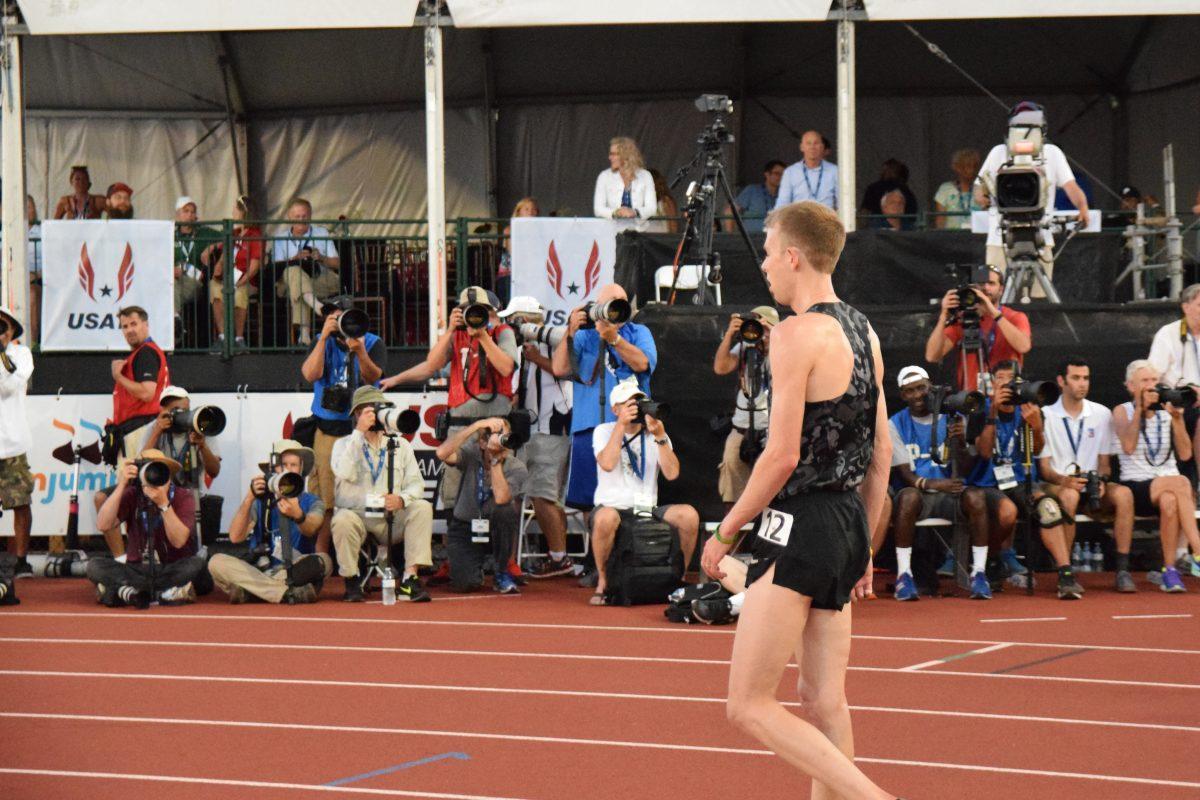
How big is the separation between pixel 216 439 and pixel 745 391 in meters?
4.11

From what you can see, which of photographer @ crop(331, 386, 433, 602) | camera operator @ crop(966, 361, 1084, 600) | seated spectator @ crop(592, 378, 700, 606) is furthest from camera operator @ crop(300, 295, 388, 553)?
camera operator @ crop(966, 361, 1084, 600)

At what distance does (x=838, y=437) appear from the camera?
4.66 m

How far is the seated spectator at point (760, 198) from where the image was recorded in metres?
15.7

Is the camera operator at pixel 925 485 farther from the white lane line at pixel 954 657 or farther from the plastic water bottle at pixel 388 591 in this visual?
the plastic water bottle at pixel 388 591

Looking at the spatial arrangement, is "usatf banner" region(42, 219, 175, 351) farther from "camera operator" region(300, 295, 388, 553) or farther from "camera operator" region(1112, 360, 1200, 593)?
"camera operator" region(1112, 360, 1200, 593)

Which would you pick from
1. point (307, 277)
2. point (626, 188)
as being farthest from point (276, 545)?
point (626, 188)

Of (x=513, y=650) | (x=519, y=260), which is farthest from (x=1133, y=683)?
(x=519, y=260)

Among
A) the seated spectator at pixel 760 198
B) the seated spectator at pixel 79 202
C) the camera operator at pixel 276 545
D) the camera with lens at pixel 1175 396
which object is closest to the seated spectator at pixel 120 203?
the seated spectator at pixel 79 202

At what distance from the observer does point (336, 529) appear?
36.4ft

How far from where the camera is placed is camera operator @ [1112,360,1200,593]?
1148cm

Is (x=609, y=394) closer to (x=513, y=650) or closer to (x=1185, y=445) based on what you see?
(x=513, y=650)

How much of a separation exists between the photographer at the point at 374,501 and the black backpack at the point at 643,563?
4.13 ft

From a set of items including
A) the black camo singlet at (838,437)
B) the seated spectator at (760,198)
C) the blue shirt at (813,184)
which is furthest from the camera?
the seated spectator at (760,198)

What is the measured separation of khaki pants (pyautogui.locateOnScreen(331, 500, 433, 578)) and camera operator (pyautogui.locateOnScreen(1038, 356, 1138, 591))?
4098mm
